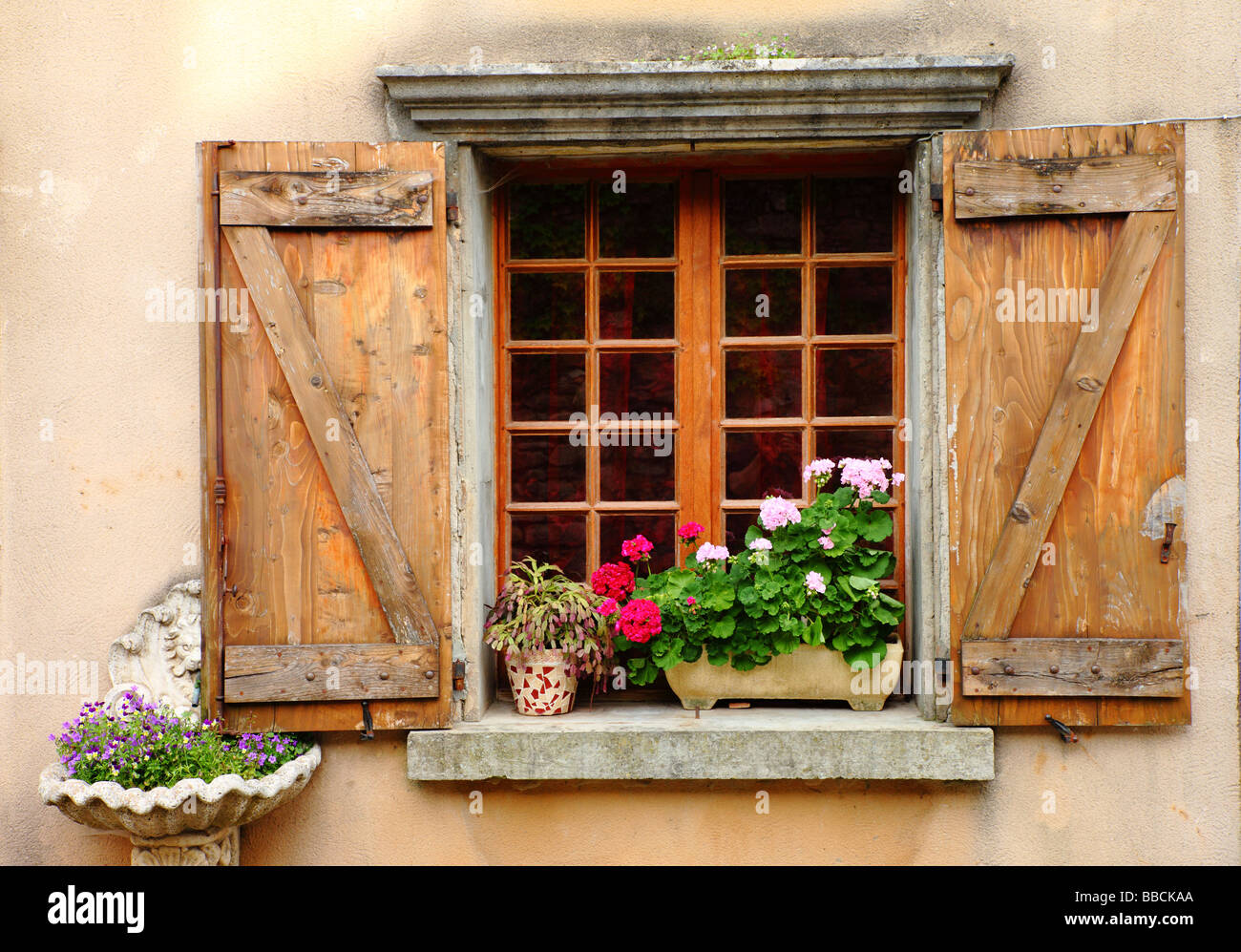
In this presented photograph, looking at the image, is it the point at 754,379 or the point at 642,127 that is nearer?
the point at 642,127

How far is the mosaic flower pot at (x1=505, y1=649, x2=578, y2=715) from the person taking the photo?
10.8 ft

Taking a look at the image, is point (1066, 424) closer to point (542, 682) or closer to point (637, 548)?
point (637, 548)

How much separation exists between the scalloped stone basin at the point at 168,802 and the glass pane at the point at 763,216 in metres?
2.33

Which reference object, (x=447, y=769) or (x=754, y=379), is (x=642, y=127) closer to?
(x=754, y=379)

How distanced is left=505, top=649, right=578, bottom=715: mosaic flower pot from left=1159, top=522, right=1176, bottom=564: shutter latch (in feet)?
6.31

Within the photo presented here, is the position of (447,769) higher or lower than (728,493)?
lower

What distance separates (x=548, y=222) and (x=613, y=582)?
1.33 metres

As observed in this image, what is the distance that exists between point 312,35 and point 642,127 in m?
1.15

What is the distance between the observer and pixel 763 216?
356 cm

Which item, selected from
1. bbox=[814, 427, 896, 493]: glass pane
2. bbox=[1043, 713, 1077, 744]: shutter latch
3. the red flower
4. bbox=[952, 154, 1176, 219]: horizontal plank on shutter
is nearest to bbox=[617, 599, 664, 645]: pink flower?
the red flower

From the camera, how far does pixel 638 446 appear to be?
3.58m

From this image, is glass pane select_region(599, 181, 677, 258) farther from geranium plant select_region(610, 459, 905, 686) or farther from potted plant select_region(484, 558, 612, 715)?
potted plant select_region(484, 558, 612, 715)

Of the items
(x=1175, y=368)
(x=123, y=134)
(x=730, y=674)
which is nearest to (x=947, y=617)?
(x=730, y=674)

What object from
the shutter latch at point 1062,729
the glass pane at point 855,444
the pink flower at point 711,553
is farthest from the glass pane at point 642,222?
the shutter latch at point 1062,729
